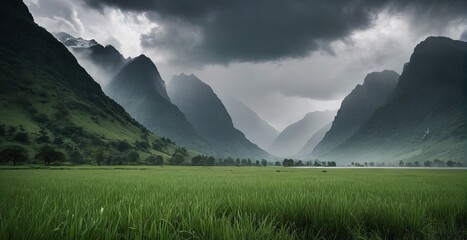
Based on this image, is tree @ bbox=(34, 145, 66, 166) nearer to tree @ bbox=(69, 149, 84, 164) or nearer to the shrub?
tree @ bbox=(69, 149, 84, 164)

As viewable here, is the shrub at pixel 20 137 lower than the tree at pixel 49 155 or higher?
higher

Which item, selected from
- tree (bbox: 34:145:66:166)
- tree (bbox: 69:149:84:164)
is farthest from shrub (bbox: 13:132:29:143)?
tree (bbox: 34:145:66:166)

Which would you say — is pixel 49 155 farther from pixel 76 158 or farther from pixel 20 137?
pixel 20 137

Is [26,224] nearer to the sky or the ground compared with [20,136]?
nearer to the ground

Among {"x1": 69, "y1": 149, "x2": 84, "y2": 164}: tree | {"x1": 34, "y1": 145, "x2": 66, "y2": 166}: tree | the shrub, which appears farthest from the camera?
the shrub

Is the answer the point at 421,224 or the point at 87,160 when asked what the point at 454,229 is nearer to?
the point at 421,224

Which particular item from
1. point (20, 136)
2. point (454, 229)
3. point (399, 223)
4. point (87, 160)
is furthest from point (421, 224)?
point (20, 136)

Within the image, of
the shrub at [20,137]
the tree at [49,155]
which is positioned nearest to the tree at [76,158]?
the shrub at [20,137]

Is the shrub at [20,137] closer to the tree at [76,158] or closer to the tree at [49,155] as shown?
the tree at [76,158]

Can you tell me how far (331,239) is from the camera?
5.12m

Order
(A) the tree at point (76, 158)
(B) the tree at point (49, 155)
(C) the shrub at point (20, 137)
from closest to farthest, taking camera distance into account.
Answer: (B) the tree at point (49, 155) < (A) the tree at point (76, 158) < (C) the shrub at point (20, 137)

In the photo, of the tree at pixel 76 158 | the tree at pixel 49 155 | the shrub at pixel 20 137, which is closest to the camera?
the tree at pixel 49 155

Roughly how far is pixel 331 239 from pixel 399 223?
4.38 feet

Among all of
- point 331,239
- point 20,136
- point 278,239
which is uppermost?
point 20,136
